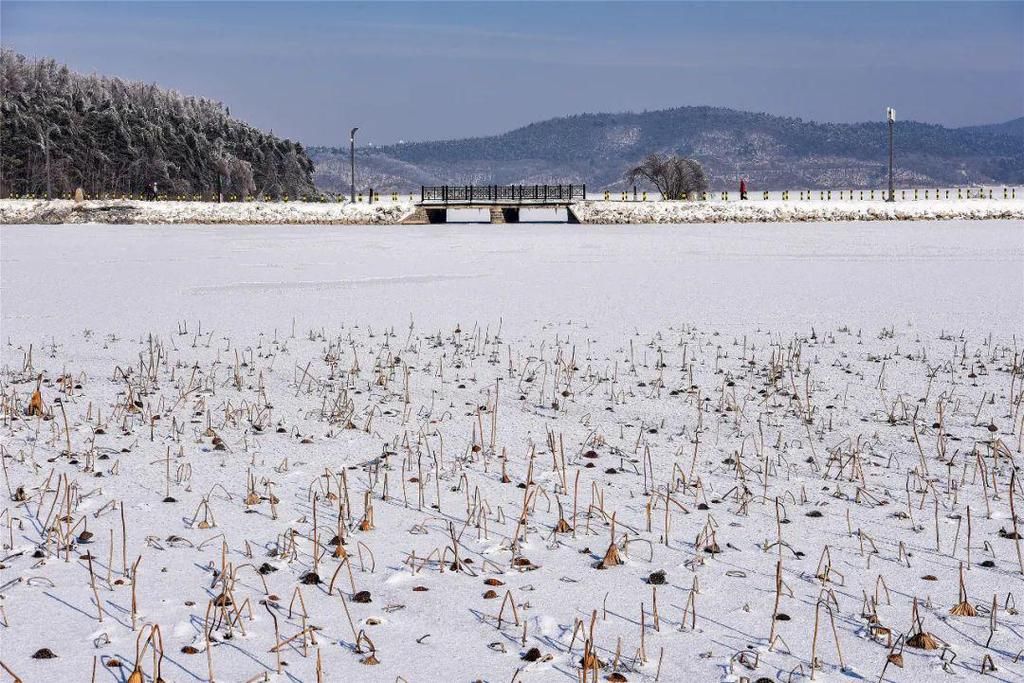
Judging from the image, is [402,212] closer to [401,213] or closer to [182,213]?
[401,213]

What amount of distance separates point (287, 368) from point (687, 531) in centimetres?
583

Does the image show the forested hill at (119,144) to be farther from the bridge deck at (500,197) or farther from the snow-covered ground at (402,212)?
the bridge deck at (500,197)

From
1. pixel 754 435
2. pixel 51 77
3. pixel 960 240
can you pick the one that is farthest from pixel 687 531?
pixel 51 77

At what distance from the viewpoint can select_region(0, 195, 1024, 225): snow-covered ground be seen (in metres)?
51.2

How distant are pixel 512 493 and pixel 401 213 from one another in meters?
46.0

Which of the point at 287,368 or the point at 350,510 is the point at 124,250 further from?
the point at 350,510

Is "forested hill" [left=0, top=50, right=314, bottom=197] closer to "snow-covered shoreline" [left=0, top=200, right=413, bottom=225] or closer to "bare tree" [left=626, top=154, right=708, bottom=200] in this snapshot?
"snow-covered shoreline" [left=0, top=200, right=413, bottom=225]

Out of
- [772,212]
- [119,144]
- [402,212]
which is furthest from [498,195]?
[119,144]

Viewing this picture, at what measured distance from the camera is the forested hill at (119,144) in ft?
229

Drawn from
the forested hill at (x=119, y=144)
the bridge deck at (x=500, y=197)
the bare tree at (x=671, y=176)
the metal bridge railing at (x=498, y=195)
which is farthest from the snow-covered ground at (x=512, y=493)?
the forested hill at (x=119, y=144)

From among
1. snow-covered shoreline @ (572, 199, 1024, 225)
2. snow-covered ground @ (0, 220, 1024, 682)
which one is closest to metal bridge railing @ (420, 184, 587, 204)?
snow-covered shoreline @ (572, 199, 1024, 225)

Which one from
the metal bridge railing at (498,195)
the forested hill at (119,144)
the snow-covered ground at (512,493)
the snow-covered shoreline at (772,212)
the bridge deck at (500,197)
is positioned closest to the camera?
the snow-covered ground at (512,493)

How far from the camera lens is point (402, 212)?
170 feet

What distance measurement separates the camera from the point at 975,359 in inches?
433
